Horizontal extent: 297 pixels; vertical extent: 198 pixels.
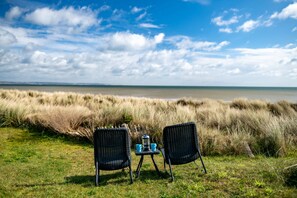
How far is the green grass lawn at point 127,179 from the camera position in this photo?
4703 millimetres

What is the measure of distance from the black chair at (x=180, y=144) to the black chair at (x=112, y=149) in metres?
0.79

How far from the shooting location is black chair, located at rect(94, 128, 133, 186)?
5.41 meters

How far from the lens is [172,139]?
5.61m

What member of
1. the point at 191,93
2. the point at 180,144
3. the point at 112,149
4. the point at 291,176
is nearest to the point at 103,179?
the point at 112,149

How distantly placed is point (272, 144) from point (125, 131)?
187 inches

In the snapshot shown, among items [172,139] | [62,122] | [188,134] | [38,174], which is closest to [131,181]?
[172,139]

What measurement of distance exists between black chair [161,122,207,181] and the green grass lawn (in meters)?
0.37

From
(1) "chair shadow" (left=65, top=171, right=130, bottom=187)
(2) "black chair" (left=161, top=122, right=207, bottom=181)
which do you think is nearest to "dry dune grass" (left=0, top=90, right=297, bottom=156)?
(2) "black chair" (left=161, top=122, right=207, bottom=181)

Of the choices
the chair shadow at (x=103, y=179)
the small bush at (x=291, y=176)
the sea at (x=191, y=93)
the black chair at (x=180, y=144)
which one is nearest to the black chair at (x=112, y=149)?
the chair shadow at (x=103, y=179)

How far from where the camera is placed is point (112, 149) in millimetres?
5496

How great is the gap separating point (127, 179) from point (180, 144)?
131 cm

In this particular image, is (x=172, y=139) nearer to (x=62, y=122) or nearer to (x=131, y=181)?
(x=131, y=181)

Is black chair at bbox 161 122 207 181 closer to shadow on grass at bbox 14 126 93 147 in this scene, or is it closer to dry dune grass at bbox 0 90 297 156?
dry dune grass at bbox 0 90 297 156

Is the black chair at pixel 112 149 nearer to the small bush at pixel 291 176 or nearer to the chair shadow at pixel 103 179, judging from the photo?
the chair shadow at pixel 103 179
